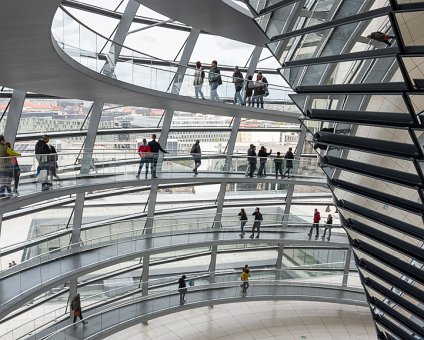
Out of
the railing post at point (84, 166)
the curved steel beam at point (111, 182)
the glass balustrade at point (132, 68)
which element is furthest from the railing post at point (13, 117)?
the glass balustrade at point (132, 68)

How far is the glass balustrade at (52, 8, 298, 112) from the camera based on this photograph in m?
10.2

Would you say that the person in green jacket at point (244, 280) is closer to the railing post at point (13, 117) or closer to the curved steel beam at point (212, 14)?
the curved steel beam at point (212, 14)

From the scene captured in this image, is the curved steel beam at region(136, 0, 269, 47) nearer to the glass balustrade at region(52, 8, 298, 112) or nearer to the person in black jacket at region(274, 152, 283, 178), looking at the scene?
the glass balustrade at region(52, 8, 298, 112)

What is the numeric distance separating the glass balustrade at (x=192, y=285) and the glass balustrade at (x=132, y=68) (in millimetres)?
7144

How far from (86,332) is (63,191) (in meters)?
5.03

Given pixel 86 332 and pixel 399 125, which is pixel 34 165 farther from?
pixel 399 125

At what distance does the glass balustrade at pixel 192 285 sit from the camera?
16.4 m

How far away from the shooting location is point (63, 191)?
488 inches

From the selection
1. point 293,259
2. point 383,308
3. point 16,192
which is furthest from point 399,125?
point 293,259

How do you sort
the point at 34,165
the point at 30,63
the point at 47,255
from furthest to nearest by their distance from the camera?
the point at 47,255 < the point at 34,165 < the point at 30,63

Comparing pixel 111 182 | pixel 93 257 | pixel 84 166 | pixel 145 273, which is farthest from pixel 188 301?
pixel 84 166

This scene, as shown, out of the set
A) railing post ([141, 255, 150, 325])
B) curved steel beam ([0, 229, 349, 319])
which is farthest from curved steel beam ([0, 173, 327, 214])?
railing post ([141, 255, 150, 325])

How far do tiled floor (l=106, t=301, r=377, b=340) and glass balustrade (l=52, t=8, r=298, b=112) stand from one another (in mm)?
8727

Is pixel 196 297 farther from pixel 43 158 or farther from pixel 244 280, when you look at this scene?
pixel 43 158
